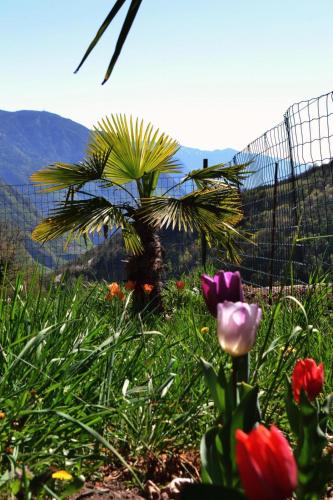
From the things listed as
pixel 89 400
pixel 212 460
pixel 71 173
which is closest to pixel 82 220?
pixel 71 173

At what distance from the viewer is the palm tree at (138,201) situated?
20.6 ft

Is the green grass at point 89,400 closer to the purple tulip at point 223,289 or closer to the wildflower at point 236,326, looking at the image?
the purple tulip at point 223,289

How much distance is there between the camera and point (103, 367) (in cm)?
216

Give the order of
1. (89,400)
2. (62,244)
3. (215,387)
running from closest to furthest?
1. (215,387)
2. (89,400)
3. (62,244)

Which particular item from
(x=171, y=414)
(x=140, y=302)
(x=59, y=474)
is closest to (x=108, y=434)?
(x=171, y=414)

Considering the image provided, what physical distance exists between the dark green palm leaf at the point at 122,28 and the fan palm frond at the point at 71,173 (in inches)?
180

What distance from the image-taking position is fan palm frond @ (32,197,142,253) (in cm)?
619

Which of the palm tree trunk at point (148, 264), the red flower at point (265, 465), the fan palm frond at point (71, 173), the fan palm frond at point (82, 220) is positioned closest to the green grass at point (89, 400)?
the red flower at point (265, 465)

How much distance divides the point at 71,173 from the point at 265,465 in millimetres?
6064

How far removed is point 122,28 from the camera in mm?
1986

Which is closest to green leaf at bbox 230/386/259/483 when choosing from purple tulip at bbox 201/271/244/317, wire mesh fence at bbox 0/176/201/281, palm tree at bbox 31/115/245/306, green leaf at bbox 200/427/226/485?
green leaf at bbox 200/427/226/485

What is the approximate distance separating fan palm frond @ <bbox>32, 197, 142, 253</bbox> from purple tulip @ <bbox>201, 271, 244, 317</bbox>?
468 cm

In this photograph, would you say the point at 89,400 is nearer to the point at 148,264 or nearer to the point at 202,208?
the point at 202,208

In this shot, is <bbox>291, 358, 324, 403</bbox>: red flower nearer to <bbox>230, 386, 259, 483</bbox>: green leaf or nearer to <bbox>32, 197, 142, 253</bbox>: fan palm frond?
<bbox>230, 386, 259, 483</bbox>: green leaf
